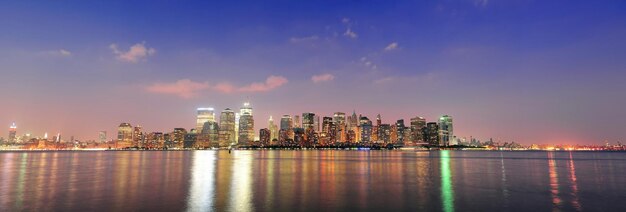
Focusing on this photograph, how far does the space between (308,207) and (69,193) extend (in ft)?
64.4

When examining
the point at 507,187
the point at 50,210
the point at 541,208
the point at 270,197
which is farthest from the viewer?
the point at 507,187

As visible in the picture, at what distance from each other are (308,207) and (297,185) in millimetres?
13420

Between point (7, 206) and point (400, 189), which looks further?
point (400, 189)

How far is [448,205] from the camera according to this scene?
87.1 ft

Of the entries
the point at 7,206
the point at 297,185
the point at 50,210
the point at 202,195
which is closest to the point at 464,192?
the point at 297,185

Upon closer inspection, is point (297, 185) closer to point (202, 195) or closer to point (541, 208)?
point (202, 195)

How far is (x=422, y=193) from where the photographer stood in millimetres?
32906

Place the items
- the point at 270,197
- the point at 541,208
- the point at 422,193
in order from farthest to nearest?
the point at 422,193, the point at 270,197, the point at 541,208

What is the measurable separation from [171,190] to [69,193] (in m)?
7.48

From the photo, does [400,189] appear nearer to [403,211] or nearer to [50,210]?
[403,211]

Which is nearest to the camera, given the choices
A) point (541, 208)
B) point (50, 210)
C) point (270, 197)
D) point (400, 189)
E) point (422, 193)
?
point (50, 210)

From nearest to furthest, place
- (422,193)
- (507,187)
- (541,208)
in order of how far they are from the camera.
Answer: (541,208)
(422,193)
(507,187)


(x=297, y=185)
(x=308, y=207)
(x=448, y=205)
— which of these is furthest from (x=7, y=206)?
(x=448, y=205)

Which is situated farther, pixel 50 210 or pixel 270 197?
pixel 270 197
